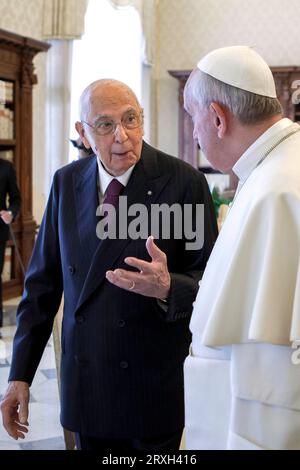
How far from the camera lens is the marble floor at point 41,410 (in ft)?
13.7

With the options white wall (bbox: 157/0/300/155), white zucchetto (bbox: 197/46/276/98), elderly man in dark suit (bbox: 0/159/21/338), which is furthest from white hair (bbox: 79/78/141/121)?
white wall (bbox: 157/0/300/155)

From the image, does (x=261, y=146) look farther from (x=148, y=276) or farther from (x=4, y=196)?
(x=4, y=196)

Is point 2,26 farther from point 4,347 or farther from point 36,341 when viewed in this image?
point 36,341

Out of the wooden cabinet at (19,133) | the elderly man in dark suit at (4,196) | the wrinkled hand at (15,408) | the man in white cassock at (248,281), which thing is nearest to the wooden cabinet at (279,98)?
the wooden cabinet at (19,133)

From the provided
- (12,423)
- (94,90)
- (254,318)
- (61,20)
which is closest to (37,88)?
(61,20)

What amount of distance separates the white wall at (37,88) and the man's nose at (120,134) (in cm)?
691

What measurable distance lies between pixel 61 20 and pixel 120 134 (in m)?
7.62

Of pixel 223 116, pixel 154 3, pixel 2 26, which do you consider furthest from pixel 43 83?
pixel 223 116

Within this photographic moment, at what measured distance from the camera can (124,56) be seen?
37.6 feet

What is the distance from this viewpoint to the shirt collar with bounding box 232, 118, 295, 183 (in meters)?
1.57

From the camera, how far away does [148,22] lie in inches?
470

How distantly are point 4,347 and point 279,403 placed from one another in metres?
5.15

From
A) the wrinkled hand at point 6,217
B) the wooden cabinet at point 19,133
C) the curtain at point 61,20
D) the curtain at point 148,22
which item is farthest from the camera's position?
the curtain at point 148,22

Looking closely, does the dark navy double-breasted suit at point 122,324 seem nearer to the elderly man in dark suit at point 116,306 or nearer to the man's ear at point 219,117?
the elderly man in dark suit at point 116,306
